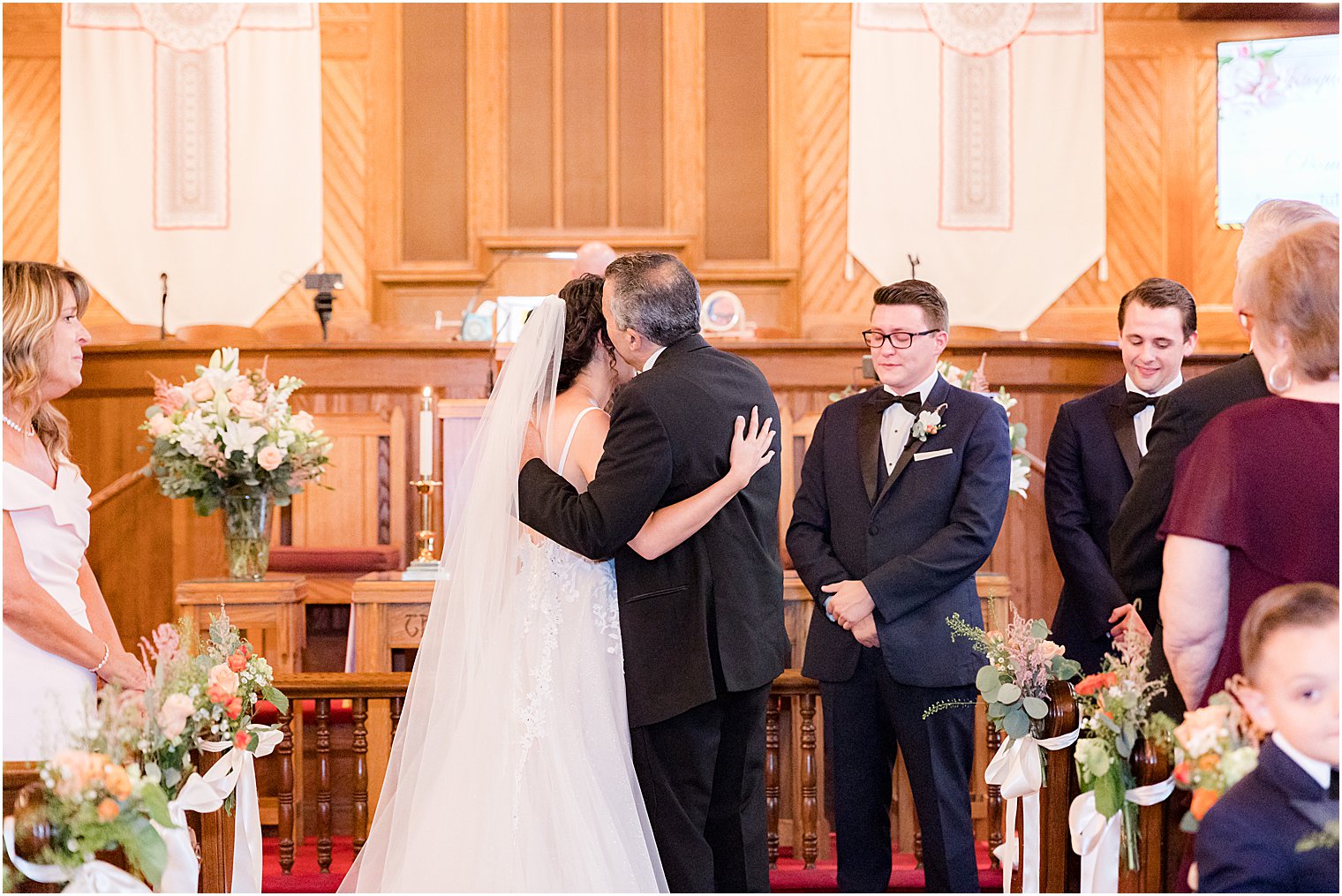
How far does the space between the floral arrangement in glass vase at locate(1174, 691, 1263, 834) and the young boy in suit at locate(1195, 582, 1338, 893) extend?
0.02 metres

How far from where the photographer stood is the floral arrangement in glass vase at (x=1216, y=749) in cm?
185

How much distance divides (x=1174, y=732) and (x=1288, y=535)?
0.36 metres

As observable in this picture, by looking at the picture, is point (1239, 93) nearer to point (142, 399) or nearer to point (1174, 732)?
point (142, 399)

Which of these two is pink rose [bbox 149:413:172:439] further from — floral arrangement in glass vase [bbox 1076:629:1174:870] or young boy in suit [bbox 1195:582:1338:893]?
young boy in suit [bbox 1195:582:1338:893]

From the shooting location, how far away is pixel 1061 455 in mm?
3734

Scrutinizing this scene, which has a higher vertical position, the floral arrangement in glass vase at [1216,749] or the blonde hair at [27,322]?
the blonde hair at [27,322]

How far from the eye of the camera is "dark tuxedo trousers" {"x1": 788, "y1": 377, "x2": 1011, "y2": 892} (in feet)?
10.7

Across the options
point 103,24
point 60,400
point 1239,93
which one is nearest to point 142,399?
point 60,400

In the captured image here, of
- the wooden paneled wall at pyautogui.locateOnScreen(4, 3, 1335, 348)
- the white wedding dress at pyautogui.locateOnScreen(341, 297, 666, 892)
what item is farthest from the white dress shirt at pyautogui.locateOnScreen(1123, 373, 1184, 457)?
the wooden paneled wall at pyautogui.locateOnScreen(4, 3, 1335, 348)

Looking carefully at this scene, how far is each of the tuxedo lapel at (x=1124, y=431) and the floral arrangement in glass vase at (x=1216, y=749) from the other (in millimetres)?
1774

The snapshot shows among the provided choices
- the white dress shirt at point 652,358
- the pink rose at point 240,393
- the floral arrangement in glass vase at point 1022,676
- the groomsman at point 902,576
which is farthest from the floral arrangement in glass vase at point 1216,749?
the pink rose at point 240,393

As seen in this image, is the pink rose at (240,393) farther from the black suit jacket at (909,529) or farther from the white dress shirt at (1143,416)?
the white dress shirt at (1143,416)

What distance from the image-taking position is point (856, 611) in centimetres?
328

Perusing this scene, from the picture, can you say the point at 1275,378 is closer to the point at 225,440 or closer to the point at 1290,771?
the point at 1290,771
